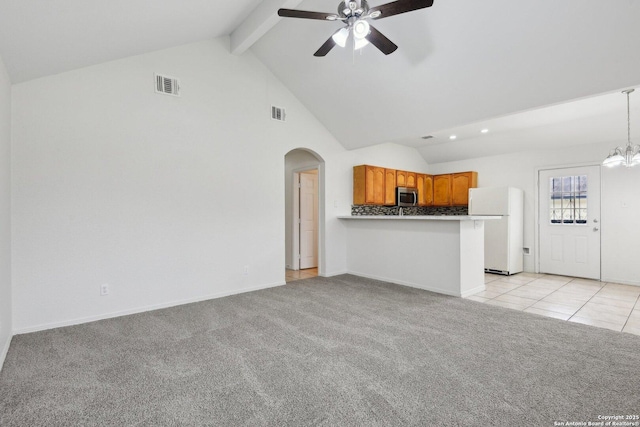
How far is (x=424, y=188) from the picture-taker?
285 inches

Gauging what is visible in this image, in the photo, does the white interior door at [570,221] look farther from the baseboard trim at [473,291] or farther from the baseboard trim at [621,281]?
the baseboard trim at [473,291]

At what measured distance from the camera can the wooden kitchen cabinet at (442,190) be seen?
707 centimetres

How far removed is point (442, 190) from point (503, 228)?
175cm

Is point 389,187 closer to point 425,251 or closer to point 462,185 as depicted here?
point 462,185

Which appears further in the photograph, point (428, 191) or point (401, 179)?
point (428, 191)

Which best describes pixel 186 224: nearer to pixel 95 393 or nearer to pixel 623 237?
pixel 95 393

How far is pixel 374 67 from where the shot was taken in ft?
12.5

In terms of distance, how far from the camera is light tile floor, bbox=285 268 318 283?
533 cm

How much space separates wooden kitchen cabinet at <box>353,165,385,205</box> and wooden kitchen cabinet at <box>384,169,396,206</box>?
16 cm

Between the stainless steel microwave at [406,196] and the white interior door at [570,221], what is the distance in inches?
92.0

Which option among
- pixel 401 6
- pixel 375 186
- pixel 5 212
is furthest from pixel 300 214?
pixel 401 6

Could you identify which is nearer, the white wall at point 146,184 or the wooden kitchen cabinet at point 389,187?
the white wall at point 146,184

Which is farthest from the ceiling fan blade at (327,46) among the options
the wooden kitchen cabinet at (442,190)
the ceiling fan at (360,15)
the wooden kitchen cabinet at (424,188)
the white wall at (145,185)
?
the wooden kitchen cabinet at (442,190)

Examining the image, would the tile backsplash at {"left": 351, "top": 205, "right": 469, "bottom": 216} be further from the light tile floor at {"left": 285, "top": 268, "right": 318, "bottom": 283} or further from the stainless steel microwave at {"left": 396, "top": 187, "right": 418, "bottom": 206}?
the light tile floor at {"left": 285, "top": 268, "right": 318, "bottom": 283}
